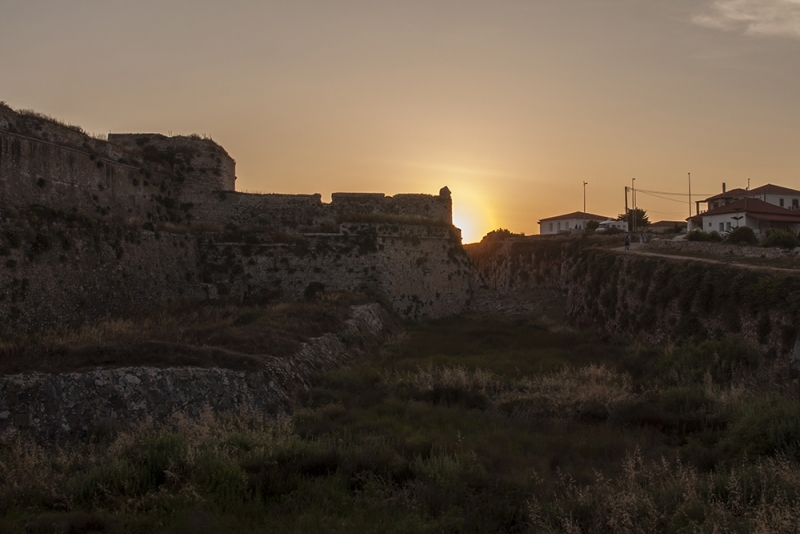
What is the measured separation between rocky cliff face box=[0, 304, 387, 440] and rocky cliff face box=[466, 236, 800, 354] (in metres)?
12.8

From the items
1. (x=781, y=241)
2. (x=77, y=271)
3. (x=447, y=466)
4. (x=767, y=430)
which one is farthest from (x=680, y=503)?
(x=781, y=241)

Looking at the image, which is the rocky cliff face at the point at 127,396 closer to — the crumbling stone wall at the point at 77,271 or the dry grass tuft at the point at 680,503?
the crumbling stone wall at the point at 77,271

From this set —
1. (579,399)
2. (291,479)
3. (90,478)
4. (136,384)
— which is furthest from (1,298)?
(579,399)

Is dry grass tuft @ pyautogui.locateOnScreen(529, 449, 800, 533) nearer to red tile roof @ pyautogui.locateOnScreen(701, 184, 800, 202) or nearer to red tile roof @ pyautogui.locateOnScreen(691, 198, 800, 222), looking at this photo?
red tile roof @ pyautogui.locateOnScreen(691, 198, 800, 222)

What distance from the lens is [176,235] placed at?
2598 cm

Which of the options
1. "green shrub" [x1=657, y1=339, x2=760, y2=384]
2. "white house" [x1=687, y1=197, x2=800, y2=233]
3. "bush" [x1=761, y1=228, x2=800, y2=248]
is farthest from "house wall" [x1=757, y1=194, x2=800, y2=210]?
"green shrub" [x1=657, y1=339, x2=760, y2=384]

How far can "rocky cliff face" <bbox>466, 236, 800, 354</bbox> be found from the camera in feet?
52.9

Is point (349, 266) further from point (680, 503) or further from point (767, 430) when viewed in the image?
point (680, 503)

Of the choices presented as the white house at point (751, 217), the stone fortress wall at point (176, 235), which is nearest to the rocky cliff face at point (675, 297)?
the stone fortress wall at point (176, 235)

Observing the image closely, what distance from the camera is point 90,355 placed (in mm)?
12148

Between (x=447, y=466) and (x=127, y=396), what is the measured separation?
20.7 ft

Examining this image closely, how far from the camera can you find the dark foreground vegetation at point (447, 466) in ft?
25.1

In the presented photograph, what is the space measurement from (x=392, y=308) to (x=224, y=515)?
22.2 m

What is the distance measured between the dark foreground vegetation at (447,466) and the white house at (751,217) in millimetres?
33026
